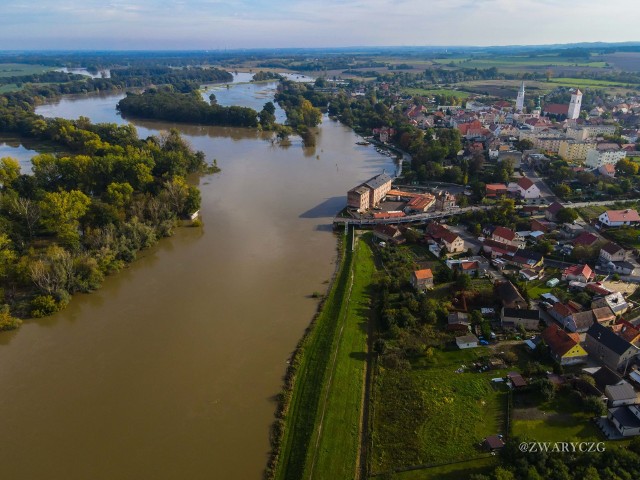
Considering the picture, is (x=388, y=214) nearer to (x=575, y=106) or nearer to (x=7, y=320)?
(x=7, y=320)

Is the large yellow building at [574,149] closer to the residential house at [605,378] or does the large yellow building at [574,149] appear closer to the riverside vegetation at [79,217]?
the residential house at [605,378]

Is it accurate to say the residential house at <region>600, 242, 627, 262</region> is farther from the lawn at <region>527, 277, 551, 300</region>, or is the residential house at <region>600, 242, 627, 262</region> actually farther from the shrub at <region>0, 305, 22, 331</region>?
the shrub at <region>0, 305, 22, 331</region>

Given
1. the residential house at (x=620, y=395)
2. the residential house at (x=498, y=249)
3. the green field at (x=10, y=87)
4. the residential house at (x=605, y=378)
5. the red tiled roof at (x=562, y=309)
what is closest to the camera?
the residential house at (x=620, y=395)

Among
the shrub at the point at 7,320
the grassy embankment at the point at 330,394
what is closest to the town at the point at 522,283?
the grassy embankment at the point at 330,394

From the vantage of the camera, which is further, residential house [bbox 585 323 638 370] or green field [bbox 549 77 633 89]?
green field [bbox 549 77 633 89]

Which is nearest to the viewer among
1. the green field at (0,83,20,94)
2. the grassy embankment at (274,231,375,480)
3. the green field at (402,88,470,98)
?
the grassy embankment at (274,231,375,480)

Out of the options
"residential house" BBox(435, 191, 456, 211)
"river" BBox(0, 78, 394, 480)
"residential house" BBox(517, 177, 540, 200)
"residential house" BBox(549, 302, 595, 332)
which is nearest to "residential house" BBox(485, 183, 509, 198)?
"residential house" BBox(517, 177, 540, 200)
